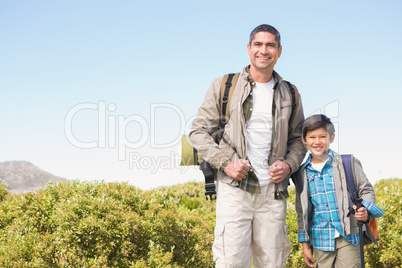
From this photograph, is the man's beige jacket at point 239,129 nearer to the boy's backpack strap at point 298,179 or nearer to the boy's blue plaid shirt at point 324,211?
the boy's backpack strap at point 298,179

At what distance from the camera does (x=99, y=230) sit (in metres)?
4.60

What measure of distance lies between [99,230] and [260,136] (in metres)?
2.47

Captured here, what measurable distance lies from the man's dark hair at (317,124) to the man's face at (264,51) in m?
0.71

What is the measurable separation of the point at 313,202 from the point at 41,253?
363cm

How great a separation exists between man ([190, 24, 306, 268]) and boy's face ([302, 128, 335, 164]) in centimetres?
13

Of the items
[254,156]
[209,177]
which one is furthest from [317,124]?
[209,177]

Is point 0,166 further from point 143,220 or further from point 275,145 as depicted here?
point 275,145

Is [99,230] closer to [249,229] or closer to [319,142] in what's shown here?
[249,229]

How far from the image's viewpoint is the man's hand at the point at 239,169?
355 cm

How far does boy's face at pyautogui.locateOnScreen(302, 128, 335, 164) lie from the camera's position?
3.82 m

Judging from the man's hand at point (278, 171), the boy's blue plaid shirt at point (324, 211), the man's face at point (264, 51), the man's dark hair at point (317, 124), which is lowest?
the boy's blue plaid shirt at point (324, 211)

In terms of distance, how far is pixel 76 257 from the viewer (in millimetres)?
4586

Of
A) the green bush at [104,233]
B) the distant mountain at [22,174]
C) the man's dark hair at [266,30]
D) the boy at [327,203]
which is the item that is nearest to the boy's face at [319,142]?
the boy at [327,203]

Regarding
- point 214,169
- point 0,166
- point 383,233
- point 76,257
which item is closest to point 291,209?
point 383,233
